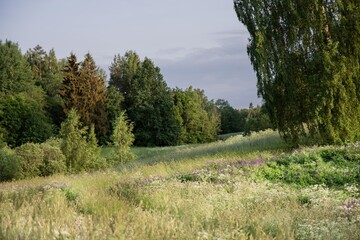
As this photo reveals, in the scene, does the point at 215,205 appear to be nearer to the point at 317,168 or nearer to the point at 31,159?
the point at 317,168

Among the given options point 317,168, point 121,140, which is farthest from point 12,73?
point 317,168

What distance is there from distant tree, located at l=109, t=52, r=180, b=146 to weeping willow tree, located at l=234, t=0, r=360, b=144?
1421 inches

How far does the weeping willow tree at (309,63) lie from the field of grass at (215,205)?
8.22 ft

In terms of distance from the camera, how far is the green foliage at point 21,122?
4444 cm

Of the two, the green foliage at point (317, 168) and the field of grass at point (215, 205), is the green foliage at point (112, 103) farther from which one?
the green foliage at point (317, 168)

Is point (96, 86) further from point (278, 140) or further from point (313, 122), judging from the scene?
point (313, 122)

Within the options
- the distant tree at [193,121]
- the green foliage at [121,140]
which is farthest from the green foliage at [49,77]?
the green foliage at [121,140]

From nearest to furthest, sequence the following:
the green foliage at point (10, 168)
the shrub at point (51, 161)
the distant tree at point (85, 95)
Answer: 1. the green foliage at point (10, 168)
2. the shrub at point (51, 161)
3. the distant tree at point (85, 95)

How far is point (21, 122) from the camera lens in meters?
45.6

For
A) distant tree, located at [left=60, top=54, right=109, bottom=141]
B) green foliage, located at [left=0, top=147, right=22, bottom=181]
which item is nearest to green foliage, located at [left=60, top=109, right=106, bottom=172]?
green foliage, located at [left=0, top=147, right=22, bottom=181]

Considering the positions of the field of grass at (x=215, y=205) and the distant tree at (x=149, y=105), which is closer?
the field of grass at (x=215, y=205)

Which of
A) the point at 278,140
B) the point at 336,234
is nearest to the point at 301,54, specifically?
the point at 278,140

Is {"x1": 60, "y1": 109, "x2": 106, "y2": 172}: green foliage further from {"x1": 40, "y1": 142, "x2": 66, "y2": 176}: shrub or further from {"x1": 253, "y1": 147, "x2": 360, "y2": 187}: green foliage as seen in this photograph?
{"x1": 253, "y1": 147, "x2": 360, "y2": 187}: green foliage

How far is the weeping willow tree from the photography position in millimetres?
17141
